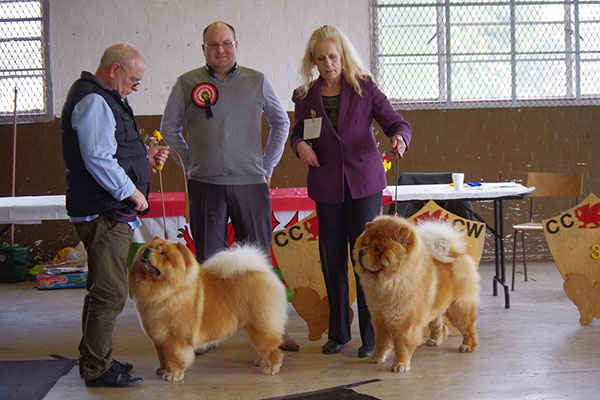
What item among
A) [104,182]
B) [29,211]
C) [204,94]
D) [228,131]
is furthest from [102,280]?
[29,211]

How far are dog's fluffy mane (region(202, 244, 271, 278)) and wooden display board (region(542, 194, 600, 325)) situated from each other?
203cm

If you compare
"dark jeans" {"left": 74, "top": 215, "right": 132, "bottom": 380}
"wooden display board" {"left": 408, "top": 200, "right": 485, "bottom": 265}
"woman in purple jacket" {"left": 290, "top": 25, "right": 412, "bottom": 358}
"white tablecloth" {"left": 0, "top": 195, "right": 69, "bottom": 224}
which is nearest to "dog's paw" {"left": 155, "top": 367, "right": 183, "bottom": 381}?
"dark jeans" {"left": 74, "top": 215, "right": 132, "bottom": 380}

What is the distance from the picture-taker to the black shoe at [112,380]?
299cm

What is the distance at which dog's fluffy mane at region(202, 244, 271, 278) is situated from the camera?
3105 mm

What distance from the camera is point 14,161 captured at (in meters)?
6.43

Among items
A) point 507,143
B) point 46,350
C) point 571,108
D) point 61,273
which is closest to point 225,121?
point 46,350

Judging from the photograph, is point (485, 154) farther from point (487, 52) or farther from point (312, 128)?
point (312, 128)

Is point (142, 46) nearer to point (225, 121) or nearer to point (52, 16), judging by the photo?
point (52, 16)

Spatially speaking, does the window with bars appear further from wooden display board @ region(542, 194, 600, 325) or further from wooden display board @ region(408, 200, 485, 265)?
wooden display board @ region(542, 194, 600, 325)

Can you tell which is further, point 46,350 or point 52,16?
point 52,16

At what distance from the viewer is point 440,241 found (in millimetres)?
3268

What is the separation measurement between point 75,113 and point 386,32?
4516 mm

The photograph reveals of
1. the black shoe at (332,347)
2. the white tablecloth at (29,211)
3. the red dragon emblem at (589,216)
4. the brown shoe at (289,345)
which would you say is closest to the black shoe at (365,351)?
the black shoe at (332,347)

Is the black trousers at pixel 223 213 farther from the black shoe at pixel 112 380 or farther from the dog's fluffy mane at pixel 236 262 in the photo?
the black shoe at pixel 112 380
